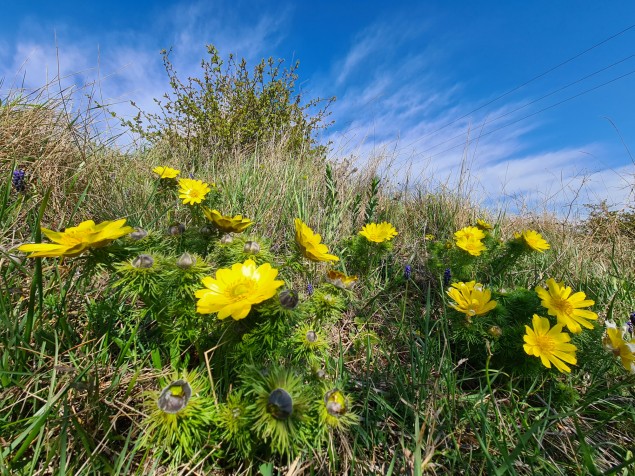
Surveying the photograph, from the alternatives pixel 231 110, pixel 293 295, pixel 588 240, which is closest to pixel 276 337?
pixel 293 295

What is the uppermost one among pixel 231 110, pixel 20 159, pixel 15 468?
pixel 231 110

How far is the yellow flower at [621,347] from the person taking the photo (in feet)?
4.29

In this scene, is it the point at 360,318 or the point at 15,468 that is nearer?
the point at 15,468

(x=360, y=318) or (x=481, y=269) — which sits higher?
(x=481, y=269)

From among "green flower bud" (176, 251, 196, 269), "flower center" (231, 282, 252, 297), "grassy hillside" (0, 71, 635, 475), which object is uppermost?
"green flower bud" (176, 251, 196, 269)

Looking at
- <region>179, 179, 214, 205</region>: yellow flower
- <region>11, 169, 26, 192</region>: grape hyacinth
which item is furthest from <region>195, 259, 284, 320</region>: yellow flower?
<region>11, 169, 26, 192</region>: grape hyacinth

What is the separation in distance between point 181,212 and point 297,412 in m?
2.17

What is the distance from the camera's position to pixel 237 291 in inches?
36.6

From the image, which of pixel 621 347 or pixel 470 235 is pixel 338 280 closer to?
pixel 621 347

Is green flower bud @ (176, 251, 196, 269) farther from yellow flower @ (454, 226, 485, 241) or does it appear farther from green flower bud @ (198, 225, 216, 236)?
yellow flower @ (454, 226, 485, 241)

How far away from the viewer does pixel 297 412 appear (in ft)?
2.77

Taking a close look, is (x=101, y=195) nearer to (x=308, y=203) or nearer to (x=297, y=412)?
(x=308, y=203)

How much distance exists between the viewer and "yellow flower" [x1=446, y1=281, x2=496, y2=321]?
4.83 feet

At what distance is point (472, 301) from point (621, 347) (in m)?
0.60
